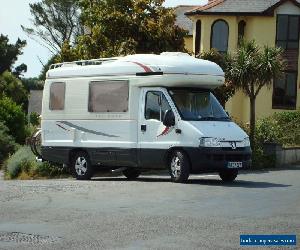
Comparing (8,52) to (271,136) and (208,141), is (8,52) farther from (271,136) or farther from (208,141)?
(208,141)

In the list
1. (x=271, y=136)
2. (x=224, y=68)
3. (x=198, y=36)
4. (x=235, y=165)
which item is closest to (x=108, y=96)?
(x=235, y=165)

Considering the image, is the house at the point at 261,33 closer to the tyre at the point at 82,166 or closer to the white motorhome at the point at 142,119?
the white motorhome at the point at 142,119

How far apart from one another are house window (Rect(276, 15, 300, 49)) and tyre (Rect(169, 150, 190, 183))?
24.5m

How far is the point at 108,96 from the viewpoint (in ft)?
59.5

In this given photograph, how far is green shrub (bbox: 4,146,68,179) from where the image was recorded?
2162 cm

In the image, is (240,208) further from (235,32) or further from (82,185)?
(235,32)

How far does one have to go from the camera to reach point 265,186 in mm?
15859

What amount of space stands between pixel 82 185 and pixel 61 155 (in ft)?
12.5

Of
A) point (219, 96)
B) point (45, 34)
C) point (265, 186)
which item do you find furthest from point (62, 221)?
point (45, 34)

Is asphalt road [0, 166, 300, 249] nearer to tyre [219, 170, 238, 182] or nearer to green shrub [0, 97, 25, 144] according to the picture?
tyre [219, 170, 238, 182]

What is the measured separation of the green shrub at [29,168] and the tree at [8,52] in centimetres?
5642

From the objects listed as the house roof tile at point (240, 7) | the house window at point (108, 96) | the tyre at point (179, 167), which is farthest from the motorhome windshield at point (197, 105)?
the house roof tile at point (240, 7)

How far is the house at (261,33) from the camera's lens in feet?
129

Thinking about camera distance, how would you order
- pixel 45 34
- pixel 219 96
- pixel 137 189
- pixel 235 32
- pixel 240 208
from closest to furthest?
pixel 240 208 < pixel 137 189 < pixel 219 96 < pixel 235 32 < pixel 45 34
